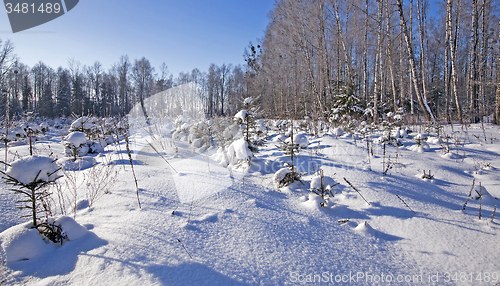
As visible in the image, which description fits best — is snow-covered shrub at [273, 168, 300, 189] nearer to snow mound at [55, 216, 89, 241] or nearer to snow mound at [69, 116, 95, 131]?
snow mound at [55, 216, 89, 241]

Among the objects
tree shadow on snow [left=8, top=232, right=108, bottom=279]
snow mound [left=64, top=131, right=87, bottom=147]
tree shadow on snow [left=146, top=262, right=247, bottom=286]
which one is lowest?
tree shadow on snow [left=146, top=262, right=247, bottom=286]

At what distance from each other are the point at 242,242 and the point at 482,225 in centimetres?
233

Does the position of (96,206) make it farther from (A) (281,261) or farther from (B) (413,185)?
(B) (413,185)

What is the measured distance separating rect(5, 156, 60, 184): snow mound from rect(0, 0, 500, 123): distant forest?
1.29 metres

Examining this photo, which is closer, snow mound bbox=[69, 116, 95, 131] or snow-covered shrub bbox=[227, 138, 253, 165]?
snow-covered shrub bbox=[227, 138, 253, 165]

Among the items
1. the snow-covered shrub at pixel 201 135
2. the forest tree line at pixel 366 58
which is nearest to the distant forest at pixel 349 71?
the forest tree line at pixel 366 58

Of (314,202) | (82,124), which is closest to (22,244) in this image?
(314,202)
